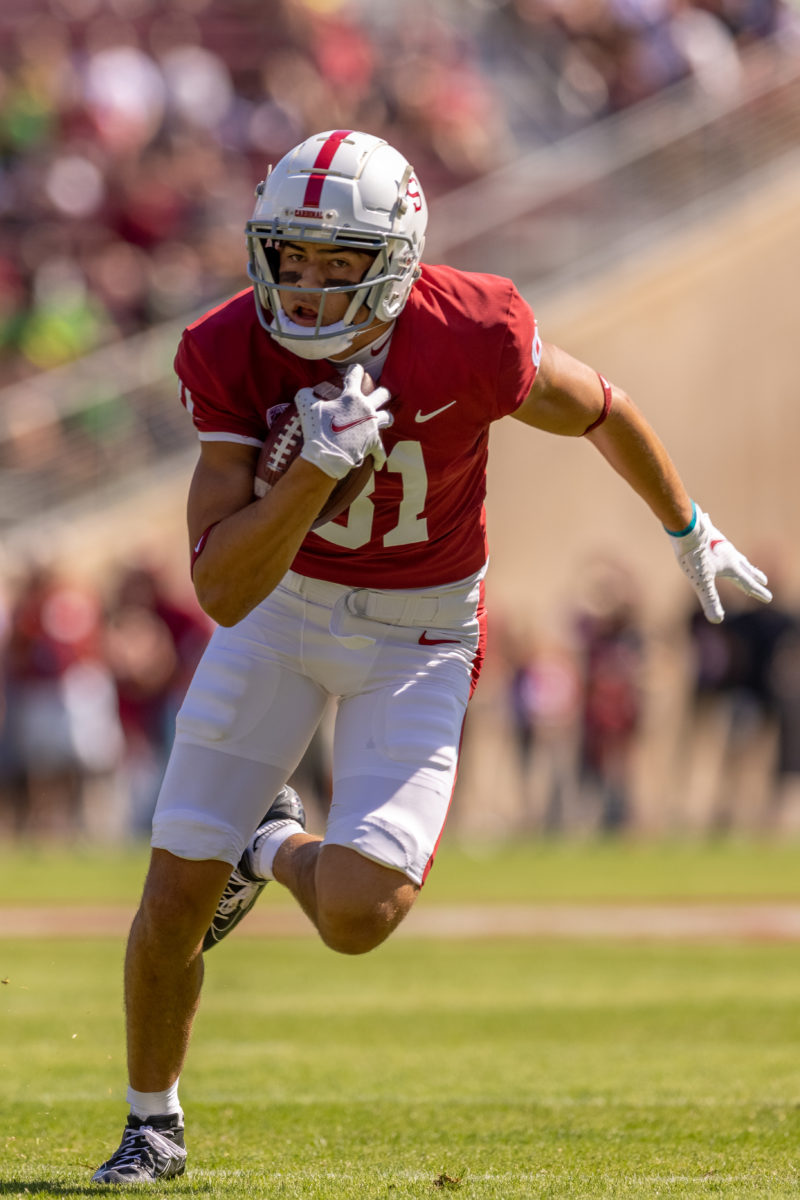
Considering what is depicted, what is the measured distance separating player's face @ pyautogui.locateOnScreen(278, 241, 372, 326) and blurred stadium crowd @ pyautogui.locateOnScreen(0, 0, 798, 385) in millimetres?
11269

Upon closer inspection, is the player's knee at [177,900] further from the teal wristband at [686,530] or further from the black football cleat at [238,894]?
the teal wristband at [686,530]

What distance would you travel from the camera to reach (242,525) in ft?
13.2

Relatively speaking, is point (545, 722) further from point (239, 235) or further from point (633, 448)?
point (633, 448)

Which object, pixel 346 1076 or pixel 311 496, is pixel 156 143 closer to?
pixel 346 1076

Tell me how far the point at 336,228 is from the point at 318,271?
0.11 m

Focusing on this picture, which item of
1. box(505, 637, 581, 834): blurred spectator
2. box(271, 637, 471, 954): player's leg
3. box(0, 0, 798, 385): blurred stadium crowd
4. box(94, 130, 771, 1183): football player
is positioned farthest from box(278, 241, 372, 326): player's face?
box(0, 0, 798, 385): blurred stadium crowd

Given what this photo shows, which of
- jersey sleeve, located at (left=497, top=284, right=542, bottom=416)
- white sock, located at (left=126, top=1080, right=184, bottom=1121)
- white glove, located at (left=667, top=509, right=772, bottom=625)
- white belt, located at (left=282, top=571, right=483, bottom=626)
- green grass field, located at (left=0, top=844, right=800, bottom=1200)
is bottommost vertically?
green grass field, located at (left=0, top=844, right=800, bottom=1200)

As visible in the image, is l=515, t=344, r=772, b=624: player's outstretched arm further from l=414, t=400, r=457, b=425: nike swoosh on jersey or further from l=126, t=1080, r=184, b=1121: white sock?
l=126, t=1080, r=184, b=1121: white sock

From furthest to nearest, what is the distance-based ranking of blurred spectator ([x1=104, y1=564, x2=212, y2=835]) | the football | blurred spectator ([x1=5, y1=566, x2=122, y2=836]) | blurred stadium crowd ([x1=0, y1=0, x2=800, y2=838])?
blurred stadium crowd ([x1=0, y1=0, x2=800, y2=838])
blurred spectator ([x1=5, y1=566, x2=122, y2=836])
blurred spectator ([x1=104, y1=564, x2=212, y2=835])
the football

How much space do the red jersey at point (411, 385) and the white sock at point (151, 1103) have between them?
1322 millimetres

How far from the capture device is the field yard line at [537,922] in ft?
31.2

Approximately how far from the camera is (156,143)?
1650 cm

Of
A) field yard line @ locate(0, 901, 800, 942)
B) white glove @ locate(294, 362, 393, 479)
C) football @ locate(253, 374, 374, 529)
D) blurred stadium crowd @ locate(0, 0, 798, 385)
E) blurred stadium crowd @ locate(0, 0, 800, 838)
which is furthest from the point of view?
blurred stadium crowd @ locate(0, 0, 798, 385)

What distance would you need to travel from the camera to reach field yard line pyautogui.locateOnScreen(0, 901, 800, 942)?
31.2 feet
